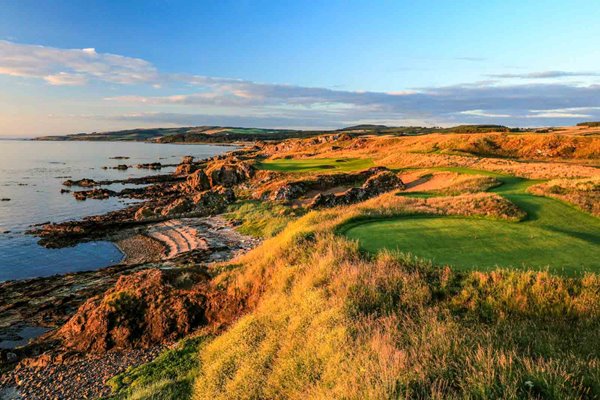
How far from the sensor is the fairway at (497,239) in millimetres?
10617

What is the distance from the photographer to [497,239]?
12492 mm

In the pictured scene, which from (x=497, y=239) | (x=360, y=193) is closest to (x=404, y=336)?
(x=497, y=239)

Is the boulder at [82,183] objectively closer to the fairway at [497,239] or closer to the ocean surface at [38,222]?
the ocean surface at [38,222]

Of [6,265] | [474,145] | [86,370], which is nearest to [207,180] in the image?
[6,265]

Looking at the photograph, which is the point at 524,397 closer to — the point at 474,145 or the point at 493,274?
the point at 493,274

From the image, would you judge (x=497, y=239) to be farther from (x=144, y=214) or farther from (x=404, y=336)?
(x=144, y=214)

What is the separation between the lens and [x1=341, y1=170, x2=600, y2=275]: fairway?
10617 millimetres

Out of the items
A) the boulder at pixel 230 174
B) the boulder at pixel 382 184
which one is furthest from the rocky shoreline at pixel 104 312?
the boulder at pixel 230 174

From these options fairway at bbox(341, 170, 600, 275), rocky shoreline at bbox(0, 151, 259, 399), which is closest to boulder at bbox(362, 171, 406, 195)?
rocky shoreline at bbox(0, 151, 259, 399)

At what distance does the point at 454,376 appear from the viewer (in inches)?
209

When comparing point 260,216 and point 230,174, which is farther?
point 230,174

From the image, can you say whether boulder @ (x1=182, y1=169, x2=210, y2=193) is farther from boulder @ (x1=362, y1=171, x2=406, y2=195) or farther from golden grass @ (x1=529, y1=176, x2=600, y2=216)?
golden grass @ (x1=529, y1=176, x2=600, y2=216)

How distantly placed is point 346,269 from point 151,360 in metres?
6.29

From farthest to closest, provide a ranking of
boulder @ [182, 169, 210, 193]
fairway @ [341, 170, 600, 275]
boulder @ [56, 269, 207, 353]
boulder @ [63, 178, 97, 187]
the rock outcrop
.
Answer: boulder @ [63, 178, 97, 187] → boulder @ [182, 169, 210, 193] → the rock outcrop → boulder @ [56, 269, 207, 353] → fairway @ [341, 170, 600, 275]
